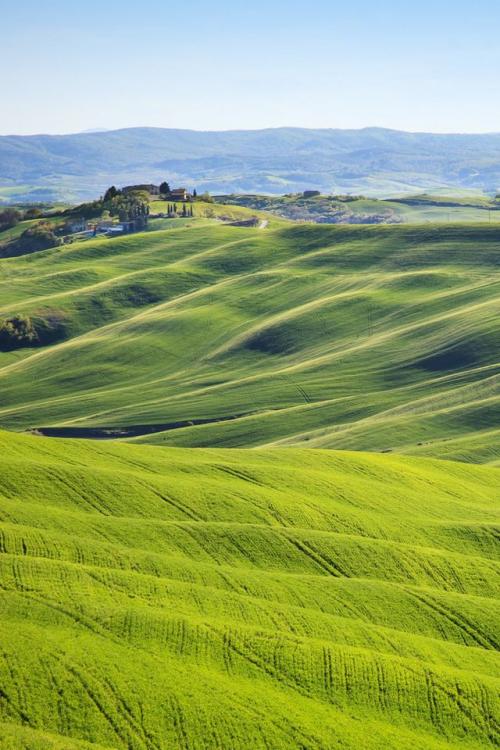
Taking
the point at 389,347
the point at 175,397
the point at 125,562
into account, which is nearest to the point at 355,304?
the point at 389,347

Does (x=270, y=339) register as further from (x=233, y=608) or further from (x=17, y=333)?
(x=233, y=608)

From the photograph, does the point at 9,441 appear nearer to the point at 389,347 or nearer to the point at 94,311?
the point at 389,347

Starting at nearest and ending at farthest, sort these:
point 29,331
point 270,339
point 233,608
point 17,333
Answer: point 233,608
point 270,339
point 17,333
point 29,331

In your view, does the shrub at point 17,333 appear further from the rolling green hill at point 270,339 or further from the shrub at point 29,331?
the rolling green hill at point 270,339

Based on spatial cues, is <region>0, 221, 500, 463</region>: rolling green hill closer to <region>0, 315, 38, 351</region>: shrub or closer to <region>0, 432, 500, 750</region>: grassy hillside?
<region>0, 315, 38, 351</region>: shrub

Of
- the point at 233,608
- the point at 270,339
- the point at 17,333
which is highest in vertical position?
the point at 233,608

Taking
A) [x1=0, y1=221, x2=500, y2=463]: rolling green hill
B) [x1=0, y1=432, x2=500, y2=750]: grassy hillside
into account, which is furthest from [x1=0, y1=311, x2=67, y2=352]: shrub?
[x1=0, y1=432, x2=500, y2=750]: grassy hillside

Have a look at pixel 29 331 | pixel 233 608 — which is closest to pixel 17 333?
pixel 29 331
